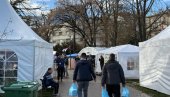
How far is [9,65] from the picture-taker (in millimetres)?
19078

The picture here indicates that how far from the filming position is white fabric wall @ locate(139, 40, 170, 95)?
19.1 meters

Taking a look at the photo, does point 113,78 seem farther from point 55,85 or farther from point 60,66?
point 60,66

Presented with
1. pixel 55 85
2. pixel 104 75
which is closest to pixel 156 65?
pixel 55 85

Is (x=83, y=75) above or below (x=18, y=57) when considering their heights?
below

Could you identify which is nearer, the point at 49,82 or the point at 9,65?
the point at 49,82

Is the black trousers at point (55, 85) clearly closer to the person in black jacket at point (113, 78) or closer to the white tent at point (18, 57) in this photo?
the white tent at point (18, 57)

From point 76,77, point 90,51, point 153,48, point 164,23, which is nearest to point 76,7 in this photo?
point 90,51

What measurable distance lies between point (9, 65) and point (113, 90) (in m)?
7.12

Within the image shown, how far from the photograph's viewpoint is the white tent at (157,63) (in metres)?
19.0

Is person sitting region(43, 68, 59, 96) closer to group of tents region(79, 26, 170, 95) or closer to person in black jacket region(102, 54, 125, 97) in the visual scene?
group of tents region(79, 26, 170, 95)

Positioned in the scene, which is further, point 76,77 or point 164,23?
point 164,23

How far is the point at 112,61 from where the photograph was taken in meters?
13.5

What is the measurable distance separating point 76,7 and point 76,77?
49.3m

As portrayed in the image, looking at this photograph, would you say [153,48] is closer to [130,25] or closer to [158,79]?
[158,79]
